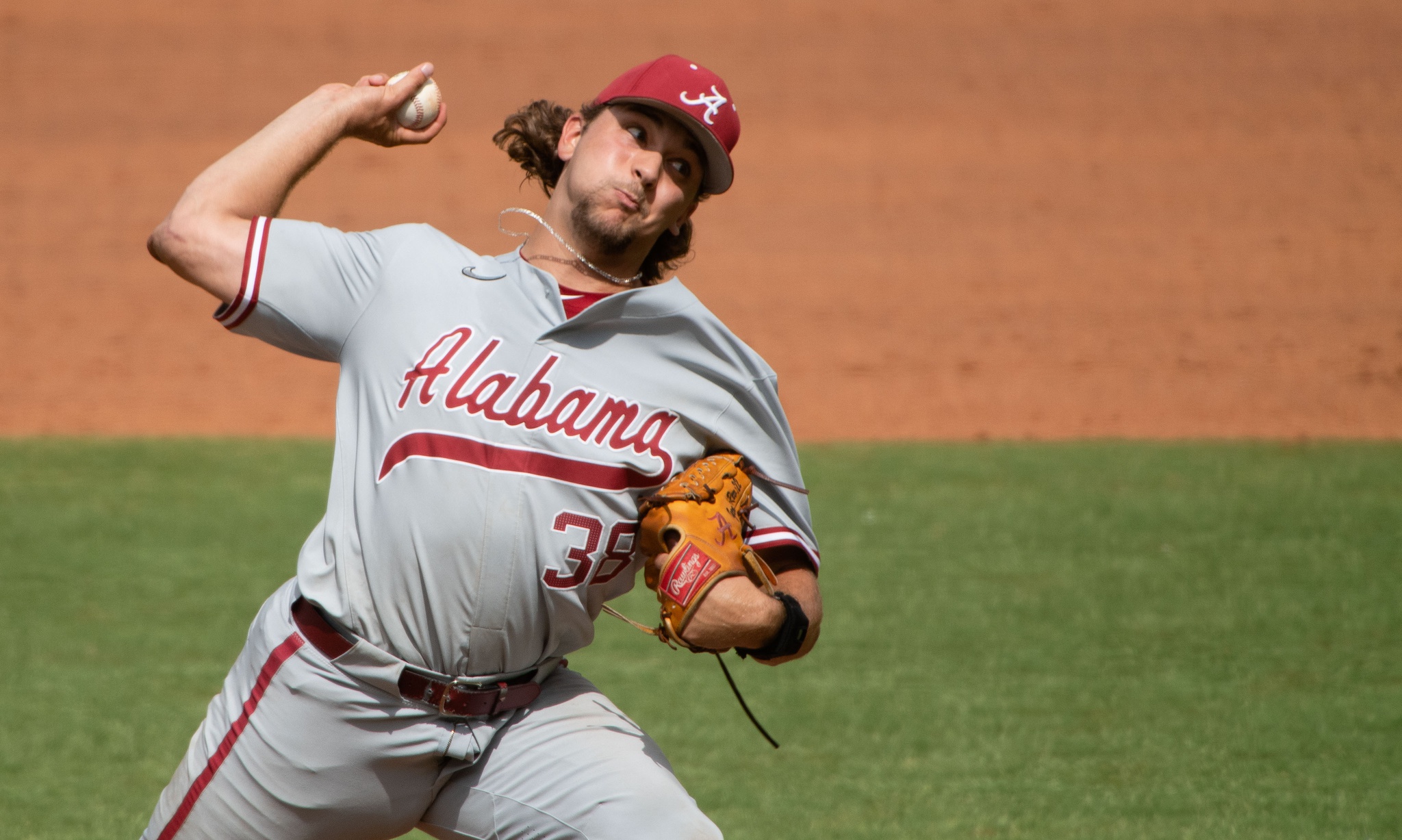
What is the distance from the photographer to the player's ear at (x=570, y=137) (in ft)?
9.41

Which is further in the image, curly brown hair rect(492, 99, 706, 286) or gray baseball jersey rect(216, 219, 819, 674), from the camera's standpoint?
curly brown hair rect(492, 99, 706, 286)

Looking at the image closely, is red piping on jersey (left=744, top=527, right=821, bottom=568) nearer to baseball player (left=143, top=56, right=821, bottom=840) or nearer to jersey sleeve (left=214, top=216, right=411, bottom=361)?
baseball player (left=143, top=56, right=821, bottom=840)

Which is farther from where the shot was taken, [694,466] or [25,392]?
[25,392]

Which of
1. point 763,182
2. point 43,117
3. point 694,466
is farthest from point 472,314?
point 43,117

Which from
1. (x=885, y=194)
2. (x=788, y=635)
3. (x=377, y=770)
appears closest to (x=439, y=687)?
(x=377, y=770)

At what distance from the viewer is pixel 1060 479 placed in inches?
318

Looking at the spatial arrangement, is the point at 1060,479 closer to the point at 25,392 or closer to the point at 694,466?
the point at 694,466

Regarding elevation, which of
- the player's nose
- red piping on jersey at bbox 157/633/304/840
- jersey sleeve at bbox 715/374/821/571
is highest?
the player's nose

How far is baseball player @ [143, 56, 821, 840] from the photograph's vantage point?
2.36 metres

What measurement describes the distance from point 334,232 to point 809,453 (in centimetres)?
675

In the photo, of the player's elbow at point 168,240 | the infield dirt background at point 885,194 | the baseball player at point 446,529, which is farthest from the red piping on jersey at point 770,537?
the infield dirt background at point 885,194

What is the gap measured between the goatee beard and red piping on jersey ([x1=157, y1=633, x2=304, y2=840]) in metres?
0.87

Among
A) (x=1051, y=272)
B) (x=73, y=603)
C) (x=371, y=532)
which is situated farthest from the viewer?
(x=1051, y=272)

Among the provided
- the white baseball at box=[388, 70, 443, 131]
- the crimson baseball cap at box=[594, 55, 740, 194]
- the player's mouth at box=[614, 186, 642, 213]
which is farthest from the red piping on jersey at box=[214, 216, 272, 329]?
the crimson baseball cap at box=[594, 55, 740, 194]
